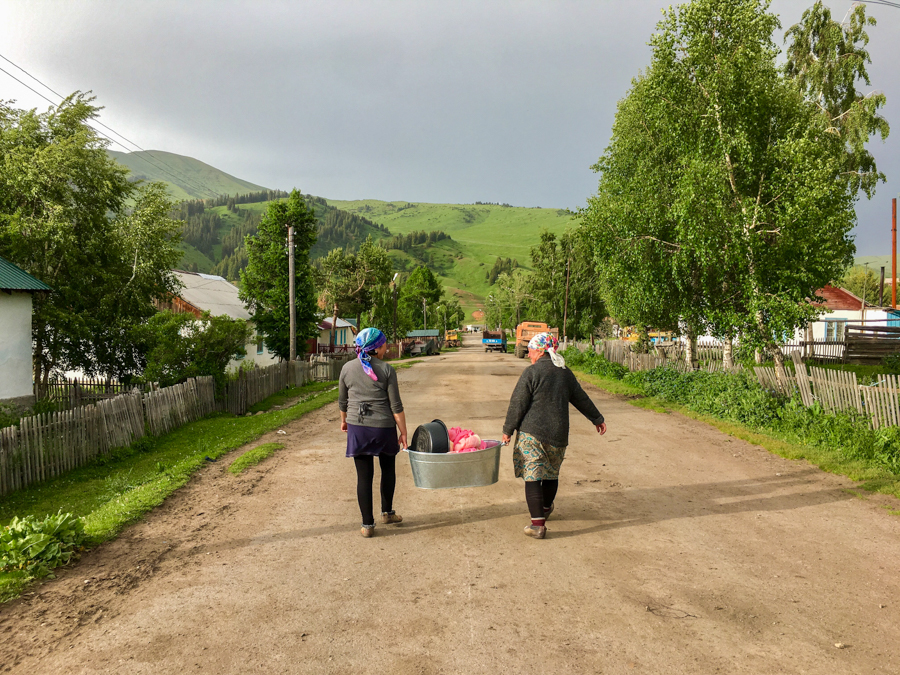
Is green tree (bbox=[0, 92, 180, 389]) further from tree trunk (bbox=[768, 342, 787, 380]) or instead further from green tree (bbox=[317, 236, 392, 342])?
green tree (bbox=[317, 236, 392, 342])

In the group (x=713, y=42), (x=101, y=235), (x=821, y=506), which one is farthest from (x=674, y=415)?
(x=101, y=235)

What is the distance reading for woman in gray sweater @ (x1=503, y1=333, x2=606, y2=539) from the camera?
5.50 meters

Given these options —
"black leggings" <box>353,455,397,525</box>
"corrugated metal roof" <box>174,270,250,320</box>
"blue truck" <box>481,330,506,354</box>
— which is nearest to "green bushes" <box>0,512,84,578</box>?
"black leggings" <box>353,455,397,525</box>

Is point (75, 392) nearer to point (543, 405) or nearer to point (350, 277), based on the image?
point (543, 405)

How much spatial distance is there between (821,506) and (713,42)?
13.1m

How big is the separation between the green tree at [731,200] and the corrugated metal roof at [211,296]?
2517cm

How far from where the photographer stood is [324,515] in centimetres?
631

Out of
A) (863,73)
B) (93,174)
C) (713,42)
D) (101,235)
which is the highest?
(863,73)

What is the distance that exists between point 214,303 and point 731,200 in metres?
31.5

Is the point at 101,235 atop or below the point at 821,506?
atop

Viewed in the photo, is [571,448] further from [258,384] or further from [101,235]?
[101,235]

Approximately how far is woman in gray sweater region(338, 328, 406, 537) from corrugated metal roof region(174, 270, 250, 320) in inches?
1205

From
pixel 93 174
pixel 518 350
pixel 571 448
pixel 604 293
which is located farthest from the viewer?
pixel 518 350

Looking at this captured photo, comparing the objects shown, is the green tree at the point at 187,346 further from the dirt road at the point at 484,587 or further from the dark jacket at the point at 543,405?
the dark jacket at the point at 543,405
